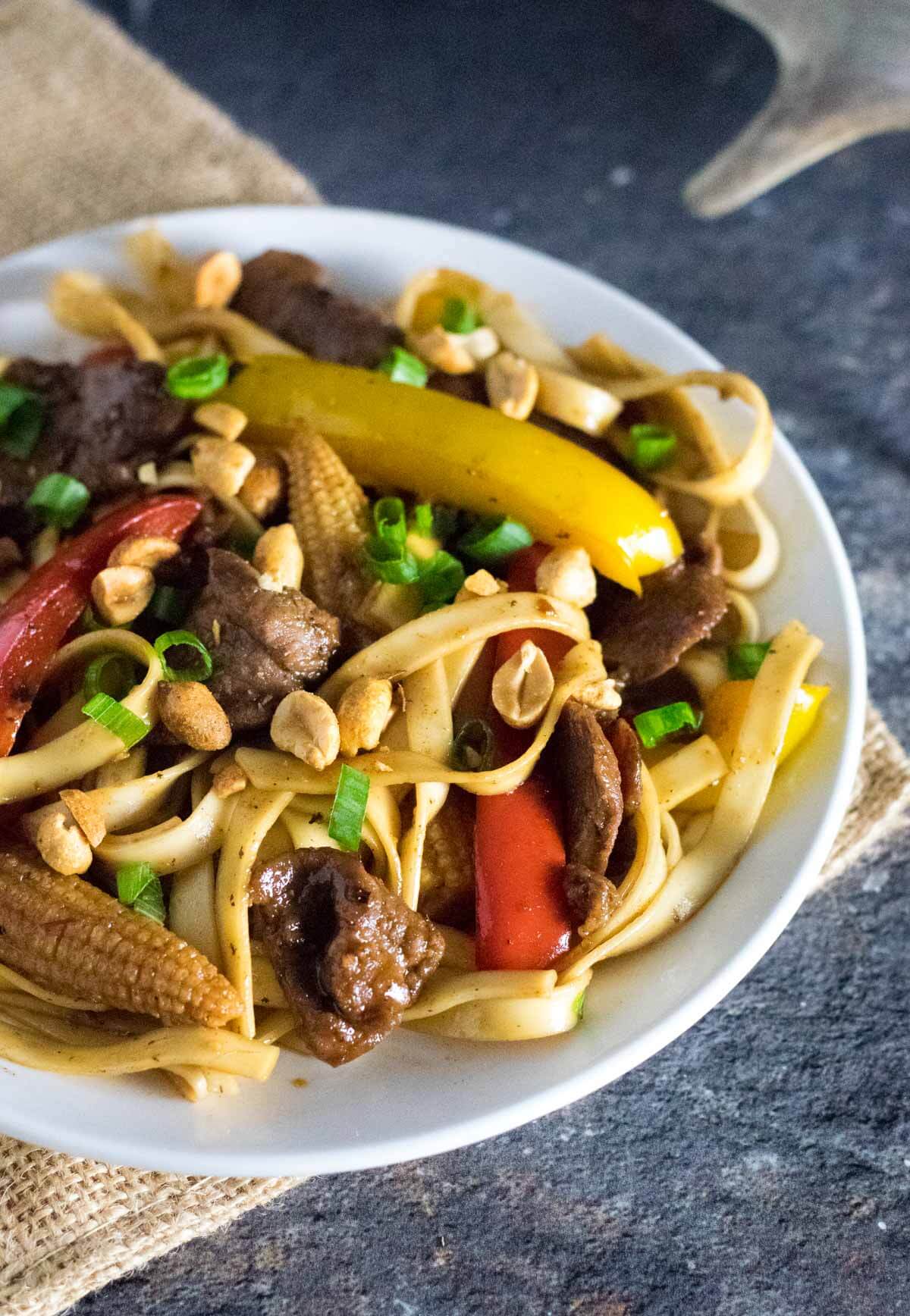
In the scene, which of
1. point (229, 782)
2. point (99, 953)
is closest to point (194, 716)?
point (229, 782)

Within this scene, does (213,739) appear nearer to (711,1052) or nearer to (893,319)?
(711,1052)

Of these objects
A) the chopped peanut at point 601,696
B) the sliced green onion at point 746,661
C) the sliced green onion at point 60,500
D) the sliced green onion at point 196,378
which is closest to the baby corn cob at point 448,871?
the chopped peanut at point 601,696

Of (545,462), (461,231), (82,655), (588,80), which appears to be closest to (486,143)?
(588,80)

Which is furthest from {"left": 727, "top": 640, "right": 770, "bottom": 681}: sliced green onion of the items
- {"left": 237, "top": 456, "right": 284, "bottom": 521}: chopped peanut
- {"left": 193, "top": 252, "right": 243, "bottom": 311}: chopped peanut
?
{"left": 193, "top": 252, "right": 243, "bottom": 311}: chopped peanut

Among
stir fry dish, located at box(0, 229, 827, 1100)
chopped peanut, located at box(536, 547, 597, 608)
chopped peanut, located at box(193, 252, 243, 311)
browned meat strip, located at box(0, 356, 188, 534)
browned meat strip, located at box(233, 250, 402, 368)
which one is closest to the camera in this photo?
stir fry dish, located at box(0, 229, 827, 1100)

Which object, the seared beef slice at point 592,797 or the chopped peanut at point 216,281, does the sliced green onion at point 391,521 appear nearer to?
the seared beef slice at point 592,797

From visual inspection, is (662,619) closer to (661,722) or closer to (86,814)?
(661,722)

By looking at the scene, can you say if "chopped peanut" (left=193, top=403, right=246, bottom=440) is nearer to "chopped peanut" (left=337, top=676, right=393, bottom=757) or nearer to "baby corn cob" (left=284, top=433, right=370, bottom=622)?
"baby corn cob" (left=284, top=433, right=370, bottom=622)
